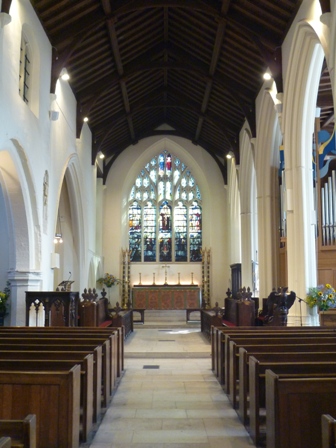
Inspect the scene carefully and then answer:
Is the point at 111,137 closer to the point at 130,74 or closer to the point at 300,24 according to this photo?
the point at 130,74

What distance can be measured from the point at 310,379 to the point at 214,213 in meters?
15.4

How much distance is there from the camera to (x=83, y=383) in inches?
145

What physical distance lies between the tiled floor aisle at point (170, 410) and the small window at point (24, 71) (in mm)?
4739

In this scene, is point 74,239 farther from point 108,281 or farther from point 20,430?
point 20,430

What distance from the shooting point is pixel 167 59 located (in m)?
13.2

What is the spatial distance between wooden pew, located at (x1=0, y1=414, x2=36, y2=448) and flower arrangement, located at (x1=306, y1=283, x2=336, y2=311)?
692 centimetres

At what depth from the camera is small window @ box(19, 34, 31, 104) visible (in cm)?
851

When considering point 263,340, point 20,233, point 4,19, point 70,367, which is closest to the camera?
point 70,367

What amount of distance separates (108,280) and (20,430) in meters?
15.0

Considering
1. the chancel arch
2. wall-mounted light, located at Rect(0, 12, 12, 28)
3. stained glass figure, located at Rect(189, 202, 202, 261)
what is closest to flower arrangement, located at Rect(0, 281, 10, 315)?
wall-mounted light, located at Rect(0, 12, 12, 28)

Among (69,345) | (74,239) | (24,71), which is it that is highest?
(24,71)

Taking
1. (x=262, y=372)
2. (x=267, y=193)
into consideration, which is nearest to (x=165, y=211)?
(x=267, y=193)

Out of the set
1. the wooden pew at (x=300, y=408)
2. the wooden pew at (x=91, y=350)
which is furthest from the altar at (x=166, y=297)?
the wooden pew at (x=300, y=408)

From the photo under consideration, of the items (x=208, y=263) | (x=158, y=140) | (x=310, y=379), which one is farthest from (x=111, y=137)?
(x=310, y=379)
